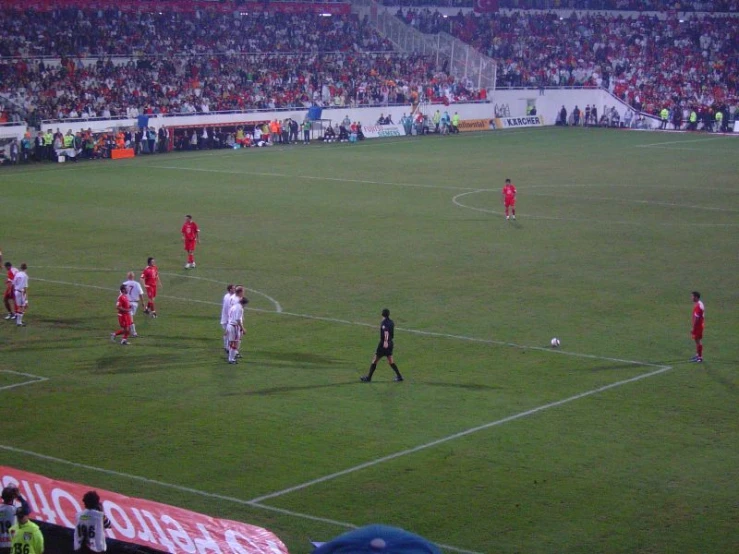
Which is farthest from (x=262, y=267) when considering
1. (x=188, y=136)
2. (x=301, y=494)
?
(x=188, y=136)

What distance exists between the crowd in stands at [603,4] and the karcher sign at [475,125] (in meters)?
17.5

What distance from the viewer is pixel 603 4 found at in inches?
3762

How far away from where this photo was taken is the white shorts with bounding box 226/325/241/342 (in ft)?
72.4

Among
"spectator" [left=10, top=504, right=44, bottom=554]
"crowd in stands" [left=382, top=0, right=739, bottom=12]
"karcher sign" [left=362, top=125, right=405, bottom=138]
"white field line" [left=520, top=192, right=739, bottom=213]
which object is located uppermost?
"crowd in stands" [left=382, top=0, right=739, bottom=12]

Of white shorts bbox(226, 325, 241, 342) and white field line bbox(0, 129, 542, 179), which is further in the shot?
white field line bbox(0, 129, 542, 179)

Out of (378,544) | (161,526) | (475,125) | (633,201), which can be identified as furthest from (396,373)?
(475,125)

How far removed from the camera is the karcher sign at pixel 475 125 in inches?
3046

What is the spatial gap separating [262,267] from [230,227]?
23.9 ft

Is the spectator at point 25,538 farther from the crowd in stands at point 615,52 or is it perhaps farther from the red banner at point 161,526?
the crowd in stands at point 615,52

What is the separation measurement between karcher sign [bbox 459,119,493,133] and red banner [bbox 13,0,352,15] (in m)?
15.9

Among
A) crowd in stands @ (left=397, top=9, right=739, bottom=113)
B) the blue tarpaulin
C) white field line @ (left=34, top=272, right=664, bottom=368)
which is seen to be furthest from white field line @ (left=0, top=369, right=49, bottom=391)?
crowd in stands @ (left=397, top=9, right=739, bottom=113)

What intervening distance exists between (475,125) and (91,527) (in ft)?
225

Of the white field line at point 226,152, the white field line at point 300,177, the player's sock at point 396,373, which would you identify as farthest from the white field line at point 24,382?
the white field line at point 226,152

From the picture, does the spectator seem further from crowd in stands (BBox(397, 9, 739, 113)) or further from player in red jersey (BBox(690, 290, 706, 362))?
crowd in stands (BBox(397, 9, 739, 113))
